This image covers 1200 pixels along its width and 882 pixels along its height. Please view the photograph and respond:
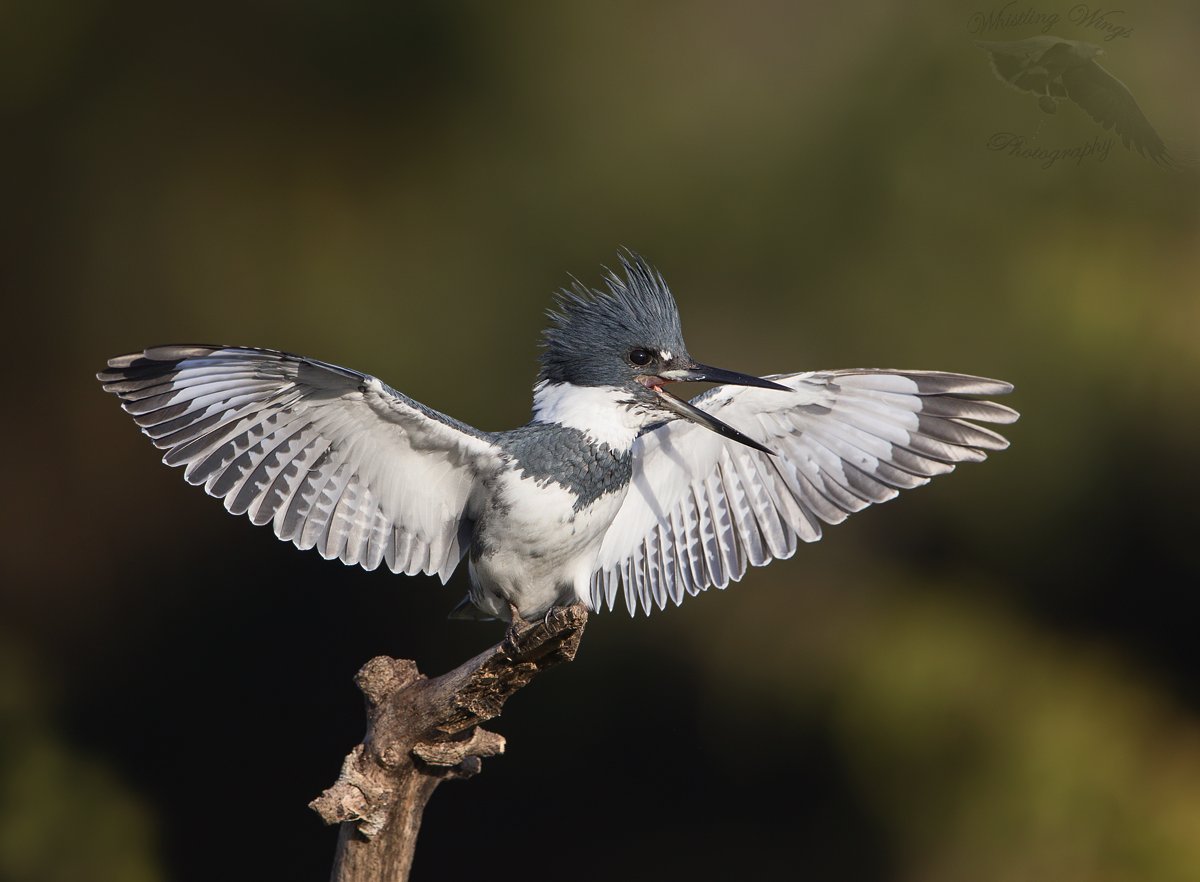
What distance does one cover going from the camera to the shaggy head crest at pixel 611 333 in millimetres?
2016

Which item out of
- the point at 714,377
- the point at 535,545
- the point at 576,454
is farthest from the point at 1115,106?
the point at 535,545

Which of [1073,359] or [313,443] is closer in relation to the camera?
[313,443]

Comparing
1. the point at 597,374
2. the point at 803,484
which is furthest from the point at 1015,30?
the point at 597,374

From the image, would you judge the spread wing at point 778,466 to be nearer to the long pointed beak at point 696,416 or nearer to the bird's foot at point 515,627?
the long pointed beak at point 696,416

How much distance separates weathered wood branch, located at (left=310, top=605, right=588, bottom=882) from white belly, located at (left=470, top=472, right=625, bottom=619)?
8cm

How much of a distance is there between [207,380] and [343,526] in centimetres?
→ 35

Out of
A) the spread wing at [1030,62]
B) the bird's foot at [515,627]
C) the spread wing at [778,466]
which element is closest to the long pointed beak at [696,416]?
the spread wing at [778,466]

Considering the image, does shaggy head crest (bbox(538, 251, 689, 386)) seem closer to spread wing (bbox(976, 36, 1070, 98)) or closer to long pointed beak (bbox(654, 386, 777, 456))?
long pointed beak (bbox(654, 386, 777, 456))

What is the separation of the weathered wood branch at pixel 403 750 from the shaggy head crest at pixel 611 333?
46cm

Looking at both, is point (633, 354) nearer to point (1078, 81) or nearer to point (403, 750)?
point (403, 750)

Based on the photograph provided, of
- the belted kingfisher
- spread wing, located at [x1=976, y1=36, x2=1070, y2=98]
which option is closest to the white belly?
the belted kingfisher

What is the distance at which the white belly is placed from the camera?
185 centimetres

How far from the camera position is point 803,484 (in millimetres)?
2244

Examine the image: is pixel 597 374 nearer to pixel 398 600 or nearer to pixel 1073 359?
pixel 398 600
